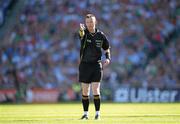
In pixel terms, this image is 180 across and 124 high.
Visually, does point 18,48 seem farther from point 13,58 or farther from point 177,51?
point 177,51

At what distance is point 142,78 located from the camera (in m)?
30.2

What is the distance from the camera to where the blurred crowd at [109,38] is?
2970 centimetres

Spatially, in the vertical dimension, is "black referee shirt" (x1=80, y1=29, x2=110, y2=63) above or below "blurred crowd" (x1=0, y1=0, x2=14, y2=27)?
below

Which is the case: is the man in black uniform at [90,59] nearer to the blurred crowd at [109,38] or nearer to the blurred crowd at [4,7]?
the blurred crowd at [109,38]

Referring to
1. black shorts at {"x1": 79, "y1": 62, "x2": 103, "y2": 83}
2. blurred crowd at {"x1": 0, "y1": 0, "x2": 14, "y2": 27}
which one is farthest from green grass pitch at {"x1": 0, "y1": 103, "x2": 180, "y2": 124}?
blurred crowd at {"x1": 0, "y1": 0, "x2": 14, "y2": 27}

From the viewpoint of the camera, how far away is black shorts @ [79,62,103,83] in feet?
46.6

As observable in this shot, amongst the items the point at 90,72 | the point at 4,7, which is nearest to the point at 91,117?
the point at 90,72

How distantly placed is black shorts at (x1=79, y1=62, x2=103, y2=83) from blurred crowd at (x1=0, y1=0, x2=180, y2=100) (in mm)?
14232

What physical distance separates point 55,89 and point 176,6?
890 cm

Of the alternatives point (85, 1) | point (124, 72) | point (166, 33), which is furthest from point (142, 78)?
point (85, 1)

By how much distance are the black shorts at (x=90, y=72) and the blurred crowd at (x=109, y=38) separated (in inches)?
560

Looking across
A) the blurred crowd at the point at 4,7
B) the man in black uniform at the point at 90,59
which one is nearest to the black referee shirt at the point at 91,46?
the man in black uniform at the point at 90,59

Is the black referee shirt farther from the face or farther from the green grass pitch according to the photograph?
the green grass pitch

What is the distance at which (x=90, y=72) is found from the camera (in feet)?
46.7
